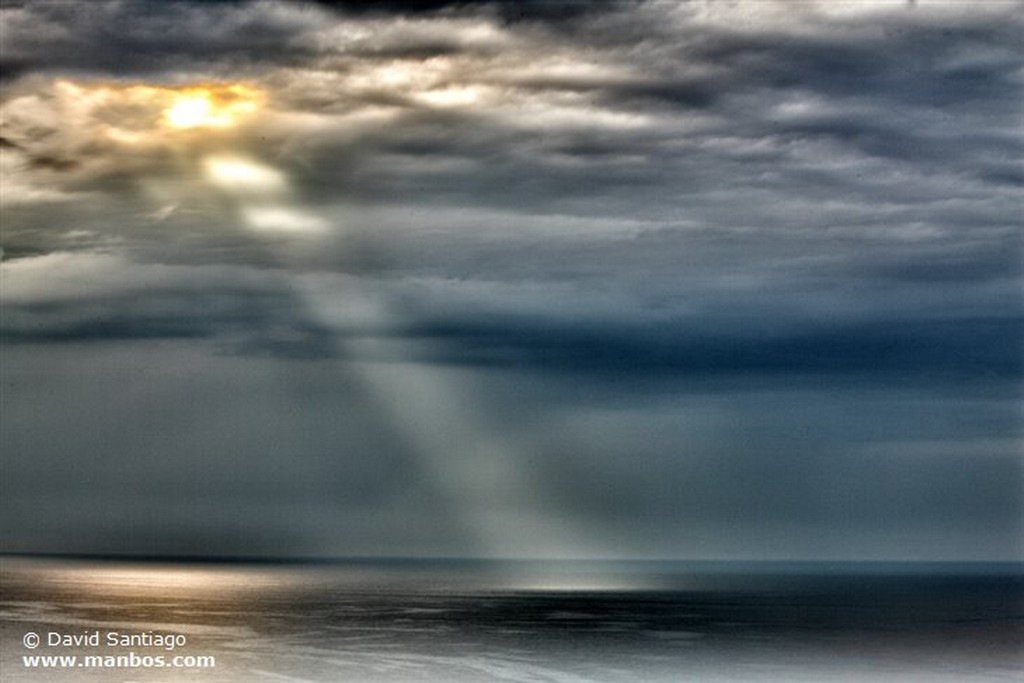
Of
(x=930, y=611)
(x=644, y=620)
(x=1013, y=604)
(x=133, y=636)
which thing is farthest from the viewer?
(x=1013, y=604)

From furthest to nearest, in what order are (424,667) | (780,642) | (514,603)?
(514,603)
(780,642)
(424,667)

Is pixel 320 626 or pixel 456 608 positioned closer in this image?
pixel 320 626

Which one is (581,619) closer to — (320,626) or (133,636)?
(320,626)

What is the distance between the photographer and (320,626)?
93.9 m

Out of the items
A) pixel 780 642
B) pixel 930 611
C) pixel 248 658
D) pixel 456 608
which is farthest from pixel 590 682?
pixel 930 611

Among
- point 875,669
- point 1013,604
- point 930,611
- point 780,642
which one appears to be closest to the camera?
point 875,669

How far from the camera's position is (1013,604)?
165 meters

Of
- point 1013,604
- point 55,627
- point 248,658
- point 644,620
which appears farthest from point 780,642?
point 1013,604

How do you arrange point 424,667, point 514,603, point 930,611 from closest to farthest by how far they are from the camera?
point 424,667 < point 930,611 < point 514,603

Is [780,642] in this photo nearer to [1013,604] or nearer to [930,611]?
[930,611]

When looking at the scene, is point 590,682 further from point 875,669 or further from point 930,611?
point 930,611

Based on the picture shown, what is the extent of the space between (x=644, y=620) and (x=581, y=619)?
5.85 metres

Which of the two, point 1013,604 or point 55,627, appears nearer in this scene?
point 55,627

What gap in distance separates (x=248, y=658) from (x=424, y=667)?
9.91 metres
